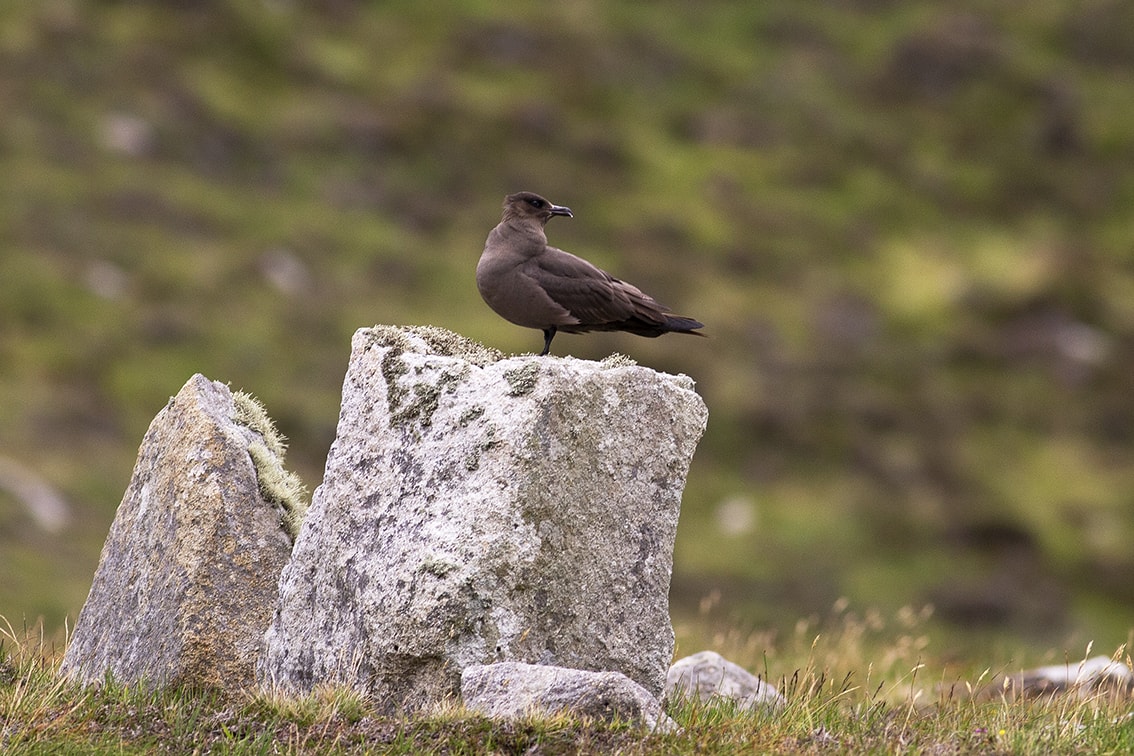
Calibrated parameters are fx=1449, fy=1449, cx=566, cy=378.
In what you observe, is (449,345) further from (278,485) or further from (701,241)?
(701,241)

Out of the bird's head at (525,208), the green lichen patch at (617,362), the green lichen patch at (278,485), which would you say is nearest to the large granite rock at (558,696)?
the green lichen patch at (617,362)

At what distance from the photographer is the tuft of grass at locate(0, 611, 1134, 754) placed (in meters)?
7.29

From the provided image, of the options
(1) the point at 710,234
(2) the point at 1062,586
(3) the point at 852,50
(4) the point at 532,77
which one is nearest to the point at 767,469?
(2) the point at 1062,586

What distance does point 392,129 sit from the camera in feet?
213

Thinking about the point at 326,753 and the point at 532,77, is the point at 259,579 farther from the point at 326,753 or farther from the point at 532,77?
the point at 532,77

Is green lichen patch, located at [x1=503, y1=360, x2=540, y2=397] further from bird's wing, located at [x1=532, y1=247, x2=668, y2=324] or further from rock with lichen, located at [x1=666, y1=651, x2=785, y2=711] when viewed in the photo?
rock with lichen, located at [x1=666, y1=651, x2=785, y2=711]

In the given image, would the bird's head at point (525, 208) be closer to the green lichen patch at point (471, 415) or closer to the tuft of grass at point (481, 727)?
the green lichen patch at point (471, 415)

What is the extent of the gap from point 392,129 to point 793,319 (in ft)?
67.7

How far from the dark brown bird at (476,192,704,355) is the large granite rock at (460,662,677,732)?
2920mm

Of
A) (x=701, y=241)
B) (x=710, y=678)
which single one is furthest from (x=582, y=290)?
(x=701, y=241)

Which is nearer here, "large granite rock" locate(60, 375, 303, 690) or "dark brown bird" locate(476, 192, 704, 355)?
"large granite rock" locate(60, 375, 303, 690)

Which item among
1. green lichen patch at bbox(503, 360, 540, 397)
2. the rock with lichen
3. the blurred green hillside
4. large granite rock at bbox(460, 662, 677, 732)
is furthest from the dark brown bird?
the blurred green hillside

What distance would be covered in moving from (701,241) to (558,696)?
54.9 meters

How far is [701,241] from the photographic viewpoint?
61562 millimetres
